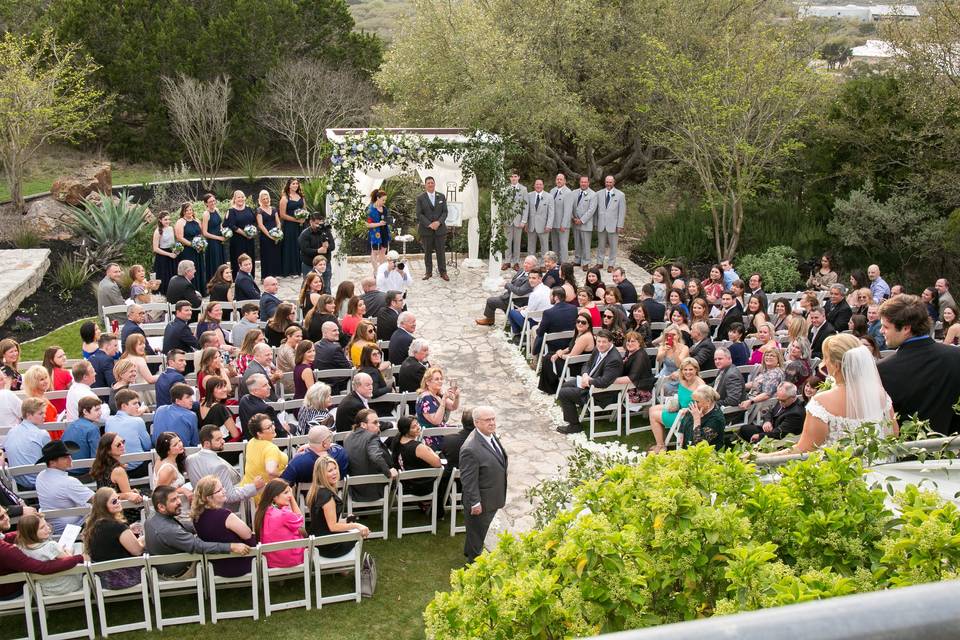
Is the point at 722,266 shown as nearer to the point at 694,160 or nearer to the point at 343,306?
the point at 694,160

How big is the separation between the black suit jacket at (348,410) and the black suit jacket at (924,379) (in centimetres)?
450

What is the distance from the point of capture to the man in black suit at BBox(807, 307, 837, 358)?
36.7 ft

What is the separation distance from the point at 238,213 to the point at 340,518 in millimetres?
8433

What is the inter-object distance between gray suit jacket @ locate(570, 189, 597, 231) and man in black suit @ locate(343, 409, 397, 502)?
29.7 feet

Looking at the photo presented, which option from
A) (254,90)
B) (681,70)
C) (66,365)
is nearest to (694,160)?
(681,70)

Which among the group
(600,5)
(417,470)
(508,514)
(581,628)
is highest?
(600,5)

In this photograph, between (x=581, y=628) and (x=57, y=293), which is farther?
(x=57, y=293)

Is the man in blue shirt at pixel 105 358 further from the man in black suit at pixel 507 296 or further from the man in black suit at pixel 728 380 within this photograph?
the man in black suit at pixel 728 380

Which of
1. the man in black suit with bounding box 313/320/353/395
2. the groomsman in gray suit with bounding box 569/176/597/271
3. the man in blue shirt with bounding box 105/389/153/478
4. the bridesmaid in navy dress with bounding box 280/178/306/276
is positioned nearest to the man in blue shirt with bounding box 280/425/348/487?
the man in blue shirt with bounding box 105/389/153/478

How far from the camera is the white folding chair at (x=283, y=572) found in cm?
720

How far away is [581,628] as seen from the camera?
3357 millimetres

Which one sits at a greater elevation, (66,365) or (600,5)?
(600,5)

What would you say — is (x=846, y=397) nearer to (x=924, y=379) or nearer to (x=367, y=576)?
(x=924, y=379)

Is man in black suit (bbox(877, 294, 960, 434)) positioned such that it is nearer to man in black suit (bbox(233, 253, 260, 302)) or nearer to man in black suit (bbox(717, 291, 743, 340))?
man in black suit (bbox(717, 291, 743, 340))
